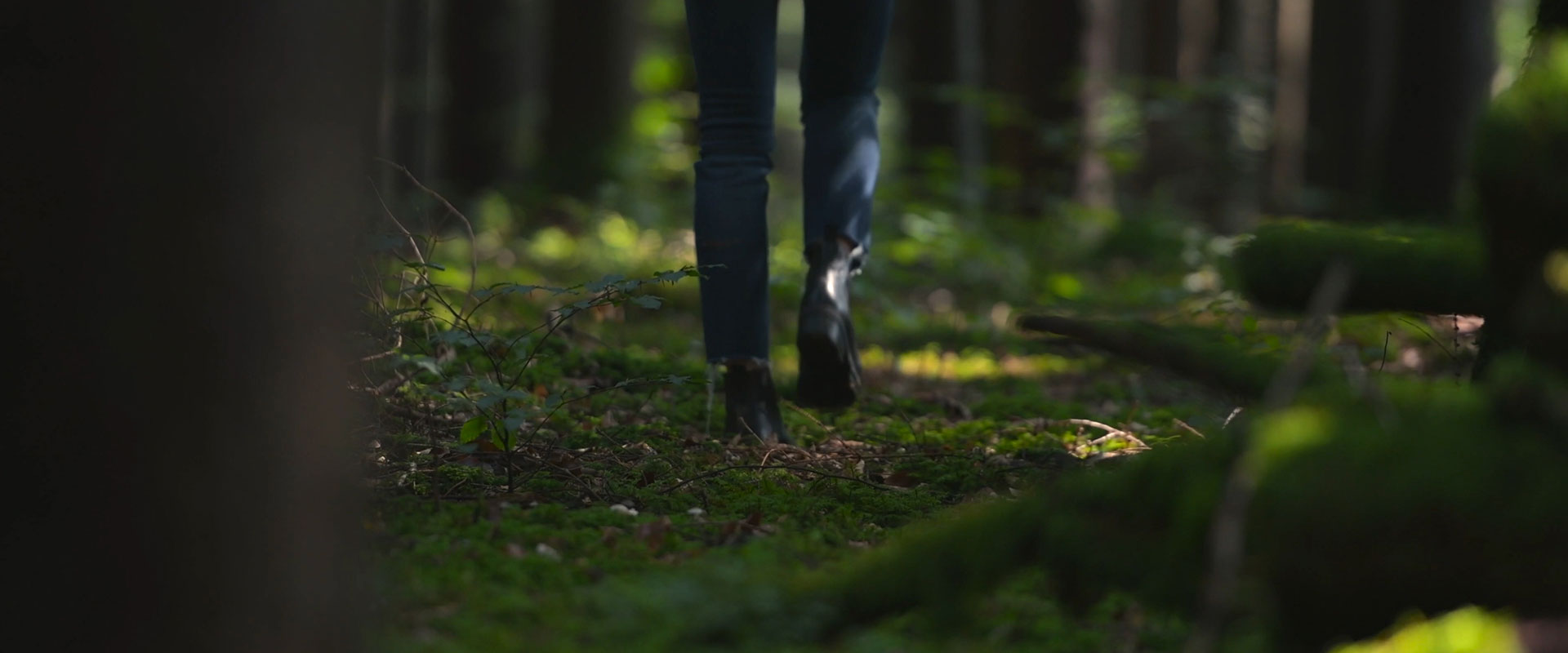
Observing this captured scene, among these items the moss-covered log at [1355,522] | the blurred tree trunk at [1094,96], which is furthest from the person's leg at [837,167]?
the blurred tree trunk at [1094,96]

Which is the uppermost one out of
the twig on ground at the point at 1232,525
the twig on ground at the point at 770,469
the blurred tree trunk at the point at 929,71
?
the blurred tree trunk at the point at 929,71

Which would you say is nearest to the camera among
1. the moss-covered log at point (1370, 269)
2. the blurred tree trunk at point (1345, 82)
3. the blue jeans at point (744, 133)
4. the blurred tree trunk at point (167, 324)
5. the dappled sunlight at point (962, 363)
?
the blurred tree trunk at point (167, 324)

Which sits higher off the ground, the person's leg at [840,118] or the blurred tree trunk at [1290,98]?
the blurred tree trunk at [1290,98]

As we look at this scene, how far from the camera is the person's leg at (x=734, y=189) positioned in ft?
10.2

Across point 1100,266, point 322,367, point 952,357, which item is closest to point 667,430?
point 322,367

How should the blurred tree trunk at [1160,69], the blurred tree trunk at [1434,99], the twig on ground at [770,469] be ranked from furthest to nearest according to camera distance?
the blurred tree trunk at [1160,69] < the blurred tree trunk at [1434,99] < the twig on ground at [770,469]

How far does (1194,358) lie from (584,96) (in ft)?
35.7

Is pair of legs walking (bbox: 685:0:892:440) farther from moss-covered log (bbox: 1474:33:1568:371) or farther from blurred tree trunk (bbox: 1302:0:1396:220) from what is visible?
blurred tree trunk (bbox: 1302:0:1396:220)

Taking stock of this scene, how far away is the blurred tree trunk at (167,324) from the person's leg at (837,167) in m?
1.96

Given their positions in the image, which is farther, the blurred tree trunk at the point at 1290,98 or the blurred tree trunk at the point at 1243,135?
the blurred tree trunk at the point at 1290,98

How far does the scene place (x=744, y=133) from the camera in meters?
3.16

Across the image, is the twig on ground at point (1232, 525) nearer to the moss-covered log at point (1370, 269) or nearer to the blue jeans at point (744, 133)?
the moss-covered log at point (1370, 269)

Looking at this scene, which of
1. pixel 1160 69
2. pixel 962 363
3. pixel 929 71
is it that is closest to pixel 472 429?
pixel 962 363

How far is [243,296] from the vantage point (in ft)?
4.52
